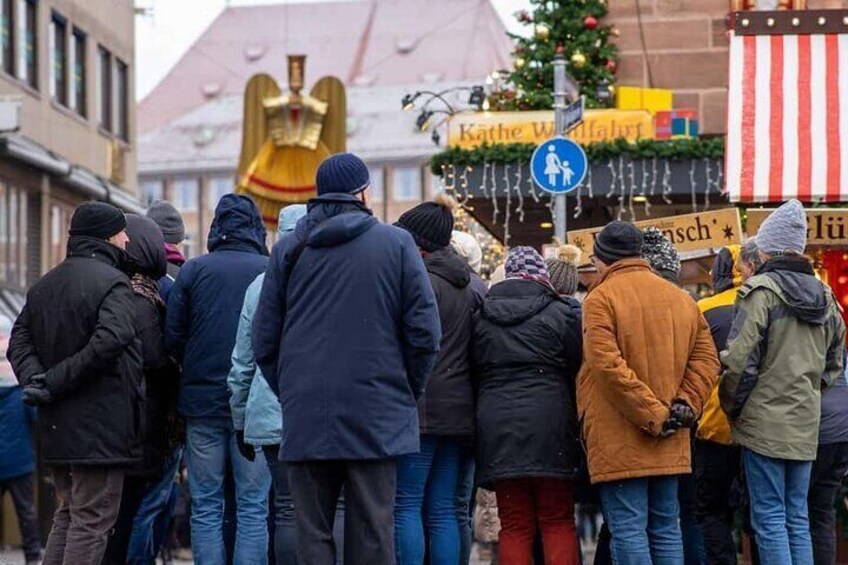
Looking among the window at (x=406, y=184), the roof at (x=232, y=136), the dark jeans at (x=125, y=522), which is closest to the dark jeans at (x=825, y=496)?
the dark jeans at (x=125, y=522)

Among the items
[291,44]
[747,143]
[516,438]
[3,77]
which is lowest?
[516,438]

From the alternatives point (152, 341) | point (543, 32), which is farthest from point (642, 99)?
point (152, 341)

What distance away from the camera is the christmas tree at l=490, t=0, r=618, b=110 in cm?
2148

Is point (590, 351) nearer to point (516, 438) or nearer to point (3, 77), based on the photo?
point (516, 438)

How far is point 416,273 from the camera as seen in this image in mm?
8547

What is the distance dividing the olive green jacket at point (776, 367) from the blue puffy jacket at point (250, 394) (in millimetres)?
2252

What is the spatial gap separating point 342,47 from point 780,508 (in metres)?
99.3

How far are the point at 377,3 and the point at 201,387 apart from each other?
101 meters

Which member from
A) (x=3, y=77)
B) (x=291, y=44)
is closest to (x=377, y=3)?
(x=291, y=44)

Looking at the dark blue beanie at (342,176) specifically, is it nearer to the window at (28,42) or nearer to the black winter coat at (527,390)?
the black winter coat at (527,390)

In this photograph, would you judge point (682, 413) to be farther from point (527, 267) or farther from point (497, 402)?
point (527, 267)

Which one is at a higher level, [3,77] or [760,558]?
[3,77]

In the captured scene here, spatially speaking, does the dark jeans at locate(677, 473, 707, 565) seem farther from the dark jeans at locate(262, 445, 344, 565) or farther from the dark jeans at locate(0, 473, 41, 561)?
the dark jeans at locate(0, 473, 41, 561)

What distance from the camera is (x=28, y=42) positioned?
35094 millimetres
